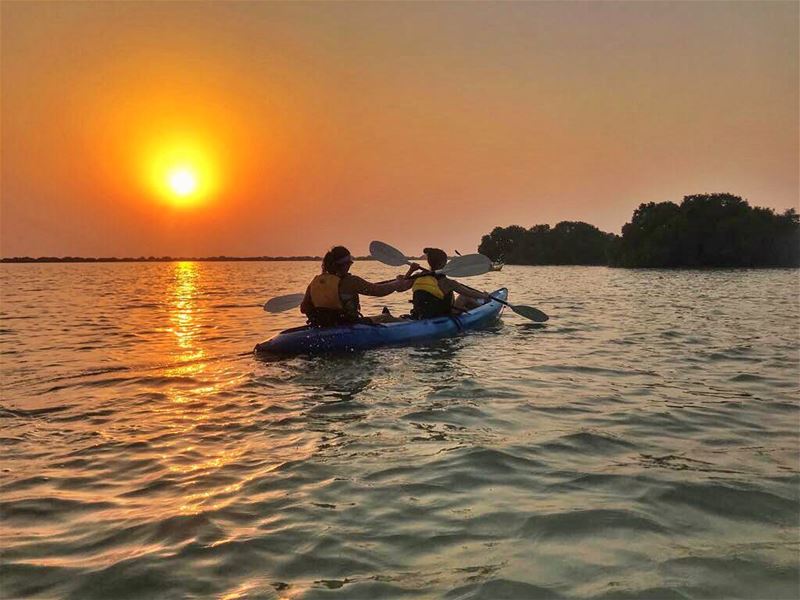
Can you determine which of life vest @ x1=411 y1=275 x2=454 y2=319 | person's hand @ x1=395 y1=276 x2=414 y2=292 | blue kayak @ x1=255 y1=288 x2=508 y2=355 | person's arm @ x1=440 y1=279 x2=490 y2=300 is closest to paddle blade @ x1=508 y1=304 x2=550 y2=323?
person's arm @ x1=440 y1=279 x2=490 y2=300

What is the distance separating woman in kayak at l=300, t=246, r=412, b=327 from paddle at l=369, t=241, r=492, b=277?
8.49 ft

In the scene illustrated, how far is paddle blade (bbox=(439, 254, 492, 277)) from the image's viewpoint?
40.2 feet

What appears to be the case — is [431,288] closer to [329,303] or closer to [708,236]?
[329,303]

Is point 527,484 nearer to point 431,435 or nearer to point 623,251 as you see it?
point 431,435

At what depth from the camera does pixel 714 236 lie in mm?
63344

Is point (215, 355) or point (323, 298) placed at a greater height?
point (323, 298)

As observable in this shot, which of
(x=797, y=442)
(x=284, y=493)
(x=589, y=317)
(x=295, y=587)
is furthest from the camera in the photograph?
(x=589, y=317)

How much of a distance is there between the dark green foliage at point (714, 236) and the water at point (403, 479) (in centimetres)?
6116

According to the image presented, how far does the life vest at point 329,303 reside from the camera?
30.8 ft

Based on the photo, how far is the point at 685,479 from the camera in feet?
12.8

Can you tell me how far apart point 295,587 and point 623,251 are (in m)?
75.1

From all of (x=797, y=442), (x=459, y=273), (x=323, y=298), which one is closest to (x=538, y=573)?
(x=797, y=442)

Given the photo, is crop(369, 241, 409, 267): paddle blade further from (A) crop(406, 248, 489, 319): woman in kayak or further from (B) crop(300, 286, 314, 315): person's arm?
(B) crop(300, 286, 314, 315): person's arm

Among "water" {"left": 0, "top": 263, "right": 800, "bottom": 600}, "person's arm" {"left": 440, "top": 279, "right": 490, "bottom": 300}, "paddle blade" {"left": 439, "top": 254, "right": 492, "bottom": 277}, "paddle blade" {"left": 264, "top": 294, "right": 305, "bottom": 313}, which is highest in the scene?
"paddle blade" {"left": 439, "top": 254, "right": 492, "bottom": 277}
